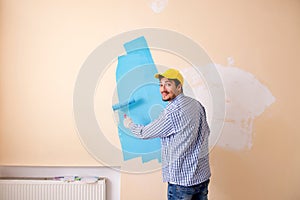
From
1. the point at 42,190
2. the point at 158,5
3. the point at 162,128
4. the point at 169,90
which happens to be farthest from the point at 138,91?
the point at 42,190

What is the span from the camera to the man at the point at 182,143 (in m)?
1.65

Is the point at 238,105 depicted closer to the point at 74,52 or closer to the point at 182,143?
the point at 182,143

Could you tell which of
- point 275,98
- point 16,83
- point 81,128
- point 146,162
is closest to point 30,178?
point 81,128

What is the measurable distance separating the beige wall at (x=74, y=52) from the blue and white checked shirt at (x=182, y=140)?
0.50 metres

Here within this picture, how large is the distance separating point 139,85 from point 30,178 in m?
1.05

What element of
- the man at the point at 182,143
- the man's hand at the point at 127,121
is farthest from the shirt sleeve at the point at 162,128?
the man's hand at the point at 127,121

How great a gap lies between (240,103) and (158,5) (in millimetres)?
929

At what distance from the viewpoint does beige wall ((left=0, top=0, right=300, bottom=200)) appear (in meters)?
2.12

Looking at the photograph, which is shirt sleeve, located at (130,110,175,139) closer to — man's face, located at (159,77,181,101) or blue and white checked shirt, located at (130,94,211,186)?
blue and white checked shirt, located at (130,94,211,186)

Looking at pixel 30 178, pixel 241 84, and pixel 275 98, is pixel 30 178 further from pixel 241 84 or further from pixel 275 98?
pixel 275 98

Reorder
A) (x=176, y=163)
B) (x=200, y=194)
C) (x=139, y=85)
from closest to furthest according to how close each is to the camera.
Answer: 1. (x=176, y=163)
2. (x=200, y=194)
3. (x=139, y=85)

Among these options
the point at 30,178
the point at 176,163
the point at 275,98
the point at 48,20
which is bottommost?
the point at 30,178

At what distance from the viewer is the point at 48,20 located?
2121 mm

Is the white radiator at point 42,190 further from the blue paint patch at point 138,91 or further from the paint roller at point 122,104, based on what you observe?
the paint roller at point 122,104
